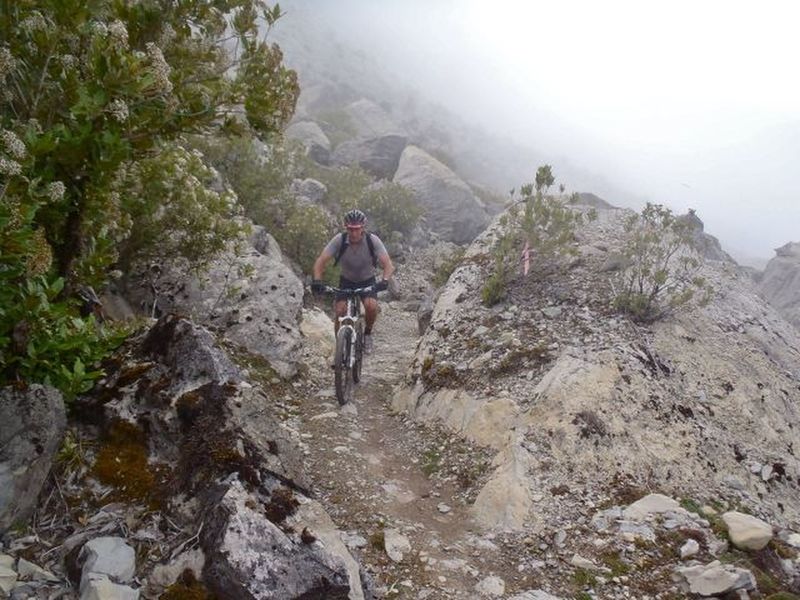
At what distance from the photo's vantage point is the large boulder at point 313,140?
50500 mm

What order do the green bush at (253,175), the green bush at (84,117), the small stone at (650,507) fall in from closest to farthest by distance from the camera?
the green bush at (84,117)
the small stone at (650,507)
the green bush at (253,175)

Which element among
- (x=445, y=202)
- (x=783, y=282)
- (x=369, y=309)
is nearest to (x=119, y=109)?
(x=369, y=309)

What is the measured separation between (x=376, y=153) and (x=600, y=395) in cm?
4597

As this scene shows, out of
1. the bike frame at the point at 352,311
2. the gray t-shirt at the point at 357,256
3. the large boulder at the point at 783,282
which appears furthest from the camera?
the large boulder at the point at 783,282

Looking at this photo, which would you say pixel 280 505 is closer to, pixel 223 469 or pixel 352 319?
pixel 223 469

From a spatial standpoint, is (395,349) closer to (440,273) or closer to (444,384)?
(440,273)

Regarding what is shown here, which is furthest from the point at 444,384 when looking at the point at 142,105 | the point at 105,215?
the point at 142,105

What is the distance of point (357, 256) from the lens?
1170 centimetres

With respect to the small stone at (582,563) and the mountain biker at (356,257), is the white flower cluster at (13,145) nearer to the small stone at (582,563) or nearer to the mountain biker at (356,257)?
the small stone at (582,563)

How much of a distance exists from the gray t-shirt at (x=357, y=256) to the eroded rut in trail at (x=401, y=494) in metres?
2.35

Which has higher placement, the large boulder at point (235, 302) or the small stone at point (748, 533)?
the small stone at point (748, 533)

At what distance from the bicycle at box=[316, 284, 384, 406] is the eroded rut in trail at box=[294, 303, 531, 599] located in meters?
0.34

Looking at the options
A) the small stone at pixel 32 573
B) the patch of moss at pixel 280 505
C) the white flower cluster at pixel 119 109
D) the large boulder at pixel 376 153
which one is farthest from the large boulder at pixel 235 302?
the large boulder at pixel 376 153

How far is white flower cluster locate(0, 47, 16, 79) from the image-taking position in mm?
3945
